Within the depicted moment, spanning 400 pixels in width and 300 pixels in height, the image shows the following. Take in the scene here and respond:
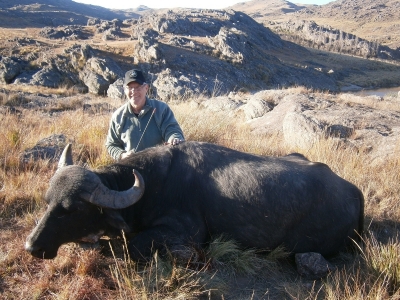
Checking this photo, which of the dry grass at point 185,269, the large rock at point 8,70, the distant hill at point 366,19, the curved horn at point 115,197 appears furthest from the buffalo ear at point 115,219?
the distant hill at point 366,19

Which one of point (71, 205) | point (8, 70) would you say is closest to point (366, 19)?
point (8, 70)

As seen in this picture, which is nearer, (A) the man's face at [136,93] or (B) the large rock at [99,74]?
(A) the man's face at [136,93]

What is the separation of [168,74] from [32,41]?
68.8 feet

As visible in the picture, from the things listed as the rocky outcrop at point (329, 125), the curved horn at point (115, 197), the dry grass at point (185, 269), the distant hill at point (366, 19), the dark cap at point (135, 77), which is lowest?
the dry grass at point (185, 269)

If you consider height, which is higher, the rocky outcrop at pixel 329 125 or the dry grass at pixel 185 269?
the rocky outcrop at pixel 329 125

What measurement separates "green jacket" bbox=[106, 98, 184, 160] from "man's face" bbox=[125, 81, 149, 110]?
4.1 inches

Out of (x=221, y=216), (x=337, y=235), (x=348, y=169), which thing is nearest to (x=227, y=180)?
(x=221, y=216)

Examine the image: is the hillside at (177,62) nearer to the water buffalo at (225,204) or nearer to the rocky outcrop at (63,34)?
the rocky outcrop at (63,34)

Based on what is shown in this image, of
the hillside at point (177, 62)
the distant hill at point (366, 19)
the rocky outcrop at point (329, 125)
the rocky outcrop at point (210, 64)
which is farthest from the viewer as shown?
the distant hill at point (366, 19)

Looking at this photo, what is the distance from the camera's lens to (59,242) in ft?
11.6

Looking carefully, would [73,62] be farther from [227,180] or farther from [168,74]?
[227,180]

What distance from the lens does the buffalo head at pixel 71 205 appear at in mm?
3453

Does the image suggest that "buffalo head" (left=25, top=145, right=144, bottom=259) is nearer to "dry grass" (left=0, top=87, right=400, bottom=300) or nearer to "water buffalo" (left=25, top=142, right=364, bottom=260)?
"water buffalo" (left=25, top=142, right=364, bottom=260)

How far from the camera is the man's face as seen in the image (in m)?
5.04
